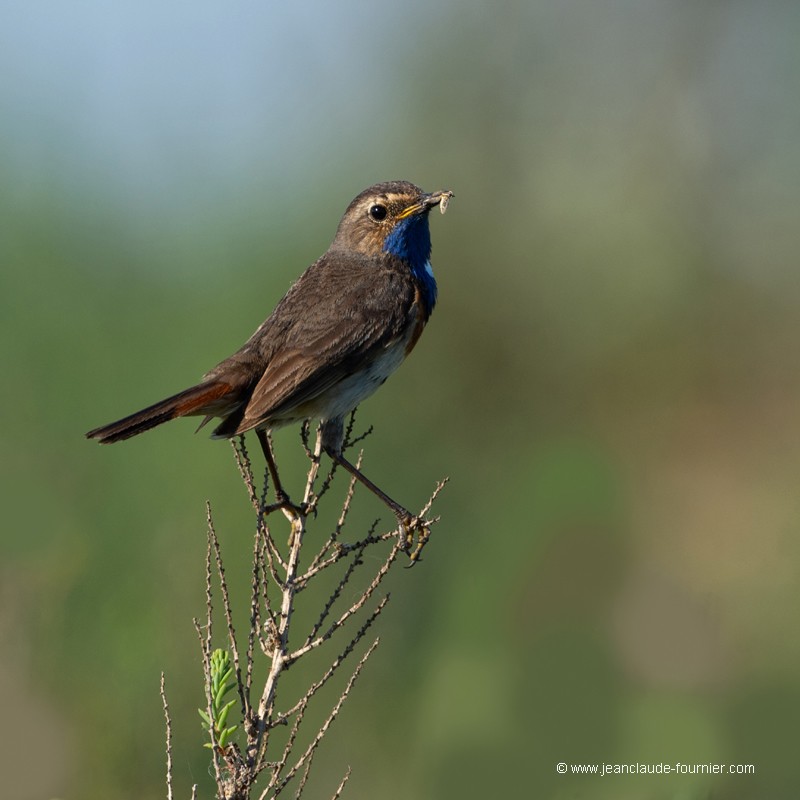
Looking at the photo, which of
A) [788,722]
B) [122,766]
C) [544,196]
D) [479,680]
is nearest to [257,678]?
[122,766]

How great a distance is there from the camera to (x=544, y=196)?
11.4 metres

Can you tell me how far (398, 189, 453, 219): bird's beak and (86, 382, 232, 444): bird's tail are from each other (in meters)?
1.23

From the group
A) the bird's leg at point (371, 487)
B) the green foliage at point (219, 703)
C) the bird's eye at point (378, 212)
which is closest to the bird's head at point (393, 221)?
the bird's eye at point (378, 212)

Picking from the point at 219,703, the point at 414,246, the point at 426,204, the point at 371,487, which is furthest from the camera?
the point at 414,246

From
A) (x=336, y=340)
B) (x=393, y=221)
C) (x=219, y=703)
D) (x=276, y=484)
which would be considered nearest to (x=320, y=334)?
(x=336, y=340)

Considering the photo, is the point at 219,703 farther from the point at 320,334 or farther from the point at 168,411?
the point at 320,334

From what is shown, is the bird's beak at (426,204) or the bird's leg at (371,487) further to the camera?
the bird's beak at (426,204)

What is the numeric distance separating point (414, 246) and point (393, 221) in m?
0.15

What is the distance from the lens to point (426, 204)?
5.46 m

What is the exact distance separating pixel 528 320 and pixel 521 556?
3.50m

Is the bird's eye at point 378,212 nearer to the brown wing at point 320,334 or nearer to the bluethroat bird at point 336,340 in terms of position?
the bluethroat bird at point 336,340

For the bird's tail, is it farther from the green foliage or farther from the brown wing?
the green foliage

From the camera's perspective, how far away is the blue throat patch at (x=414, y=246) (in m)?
5.52

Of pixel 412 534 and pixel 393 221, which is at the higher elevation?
pixel 393 221
